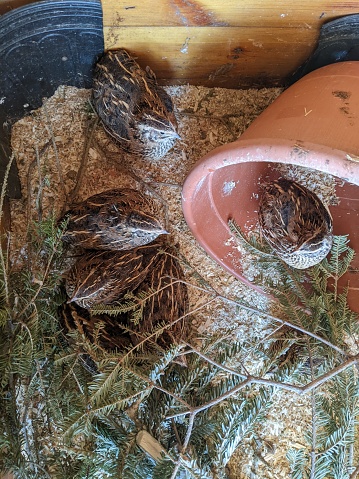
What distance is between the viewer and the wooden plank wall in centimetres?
193

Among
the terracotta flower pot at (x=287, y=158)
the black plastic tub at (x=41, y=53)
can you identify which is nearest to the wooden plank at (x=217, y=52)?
the black plastic tub at (x=41, y=53)

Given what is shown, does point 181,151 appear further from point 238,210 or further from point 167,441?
point 167,441

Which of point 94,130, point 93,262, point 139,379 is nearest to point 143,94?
point 94,130

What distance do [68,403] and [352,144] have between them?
4.12 ft

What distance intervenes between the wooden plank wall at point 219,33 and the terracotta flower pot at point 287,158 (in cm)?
23

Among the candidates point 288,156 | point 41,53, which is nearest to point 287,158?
point 288,156

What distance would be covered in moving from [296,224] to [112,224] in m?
0.72

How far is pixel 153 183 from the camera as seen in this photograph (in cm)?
228

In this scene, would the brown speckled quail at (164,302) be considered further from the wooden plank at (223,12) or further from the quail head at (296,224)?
the wooden plank at (223,12)

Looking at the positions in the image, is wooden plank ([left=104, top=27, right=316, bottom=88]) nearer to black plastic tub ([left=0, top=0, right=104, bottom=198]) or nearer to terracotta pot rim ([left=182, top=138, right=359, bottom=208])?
black plastic tub ([left=0, top=0, right=104, bottom=198])

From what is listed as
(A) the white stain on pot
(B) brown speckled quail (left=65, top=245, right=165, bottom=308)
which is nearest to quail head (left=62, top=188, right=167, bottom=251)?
(B) brown speckled quail (left=65, top=245, right=165, bottom=308)

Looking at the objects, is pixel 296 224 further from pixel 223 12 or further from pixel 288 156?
pixel 223 12

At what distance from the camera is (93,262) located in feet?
6.49

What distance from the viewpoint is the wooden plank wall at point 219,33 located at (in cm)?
193
